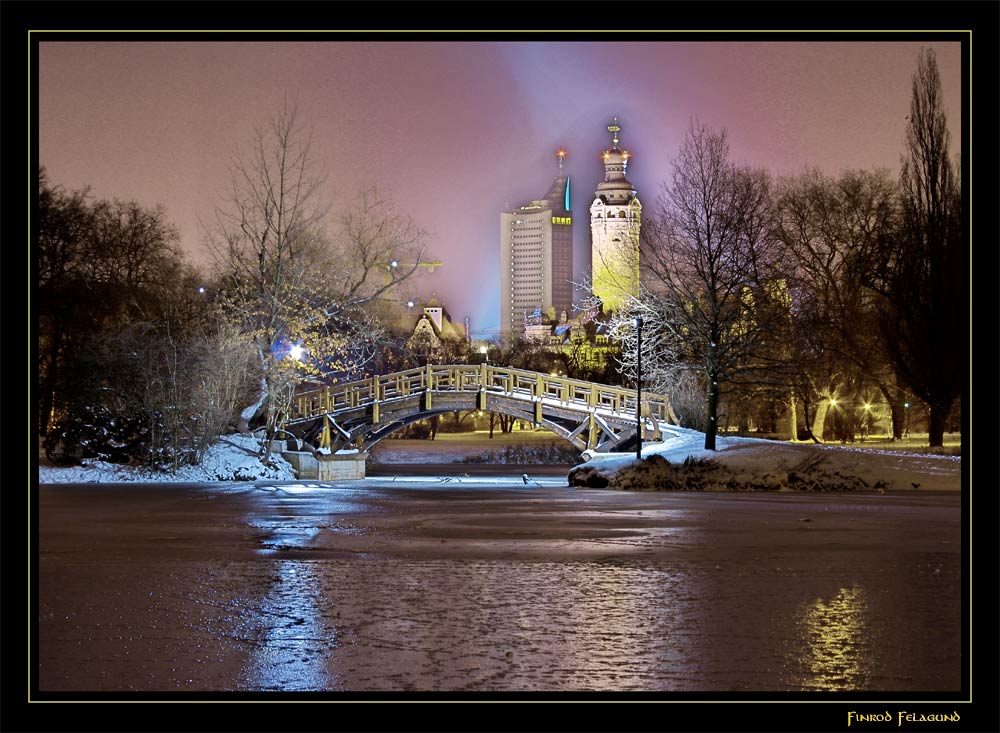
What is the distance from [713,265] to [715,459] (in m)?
7.74

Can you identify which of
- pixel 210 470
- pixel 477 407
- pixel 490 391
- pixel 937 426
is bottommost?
pixel 210 470

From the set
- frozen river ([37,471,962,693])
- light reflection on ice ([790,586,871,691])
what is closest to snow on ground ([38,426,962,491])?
frozen river ([37,471,962,693])

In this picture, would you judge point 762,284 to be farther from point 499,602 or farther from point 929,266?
point 499,602

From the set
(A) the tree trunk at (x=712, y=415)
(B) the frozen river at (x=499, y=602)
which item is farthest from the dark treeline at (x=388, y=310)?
(B) the frozen river at (x=499, y=602)

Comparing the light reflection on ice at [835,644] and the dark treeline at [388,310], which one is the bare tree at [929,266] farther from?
the light reflection on ice at [835,644]

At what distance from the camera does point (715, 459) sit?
33.3 meters

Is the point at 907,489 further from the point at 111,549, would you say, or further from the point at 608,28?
the point at 608,28

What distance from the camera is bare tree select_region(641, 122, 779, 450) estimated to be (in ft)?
125

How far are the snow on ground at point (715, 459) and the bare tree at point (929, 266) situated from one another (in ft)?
17.0

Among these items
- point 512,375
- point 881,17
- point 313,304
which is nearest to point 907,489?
point 512,375

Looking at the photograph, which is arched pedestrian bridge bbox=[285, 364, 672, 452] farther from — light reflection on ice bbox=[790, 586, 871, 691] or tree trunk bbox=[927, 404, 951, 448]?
light reflection on ice bbox=[790, 586, 871, 691]

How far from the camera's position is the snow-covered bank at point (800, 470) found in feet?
103

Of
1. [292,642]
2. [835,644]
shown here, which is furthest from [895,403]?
[292,642]

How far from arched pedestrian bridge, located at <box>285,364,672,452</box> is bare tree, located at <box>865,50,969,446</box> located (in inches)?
343
